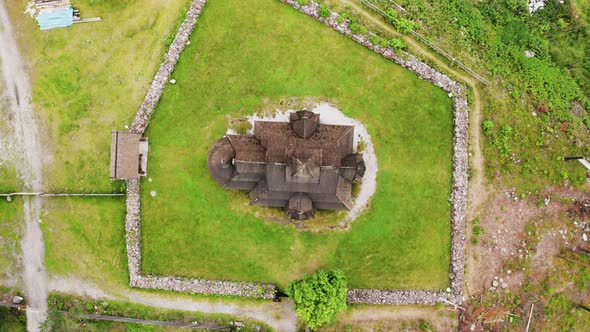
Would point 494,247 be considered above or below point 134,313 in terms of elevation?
above

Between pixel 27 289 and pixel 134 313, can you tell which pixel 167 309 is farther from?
pixel 27 289

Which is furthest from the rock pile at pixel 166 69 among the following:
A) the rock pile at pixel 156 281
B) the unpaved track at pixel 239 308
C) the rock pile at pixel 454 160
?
the unpaved track at pixel 239 308

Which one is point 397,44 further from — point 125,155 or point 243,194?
point 125,155

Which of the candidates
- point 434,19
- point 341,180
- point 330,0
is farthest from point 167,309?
point 434,19

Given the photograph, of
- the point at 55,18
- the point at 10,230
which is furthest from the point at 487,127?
the point at 10,230

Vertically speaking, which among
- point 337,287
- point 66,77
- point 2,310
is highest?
point 66,77

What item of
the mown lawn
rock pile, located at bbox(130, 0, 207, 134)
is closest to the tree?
the mown lawn
